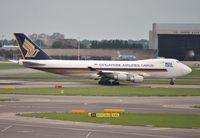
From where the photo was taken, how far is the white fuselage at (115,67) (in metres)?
74.5

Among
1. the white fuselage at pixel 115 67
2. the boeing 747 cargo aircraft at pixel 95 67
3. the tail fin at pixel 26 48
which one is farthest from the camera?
the tail fin at pixel 26 48

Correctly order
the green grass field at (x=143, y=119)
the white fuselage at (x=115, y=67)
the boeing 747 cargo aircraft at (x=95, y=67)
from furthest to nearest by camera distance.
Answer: the white fuselage at (x=115, y=67), the boeing 747 cargo aircraft at (x=95, y=67), the green grass field at (x=143, y=119)

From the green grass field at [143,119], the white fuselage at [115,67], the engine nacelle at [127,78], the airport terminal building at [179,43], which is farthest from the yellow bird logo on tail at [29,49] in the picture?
the airport terminal building at [179,43]

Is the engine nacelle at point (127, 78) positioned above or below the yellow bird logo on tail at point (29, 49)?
below

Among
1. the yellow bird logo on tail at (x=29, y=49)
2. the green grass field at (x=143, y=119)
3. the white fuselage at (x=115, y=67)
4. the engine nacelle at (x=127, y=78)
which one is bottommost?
the green grass field at (x=143, y=119)

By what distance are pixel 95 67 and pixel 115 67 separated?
278 centimetres

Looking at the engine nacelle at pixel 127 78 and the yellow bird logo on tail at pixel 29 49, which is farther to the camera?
the yellow bird logo on tail at pixel 29 49

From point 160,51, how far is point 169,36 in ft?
25.1

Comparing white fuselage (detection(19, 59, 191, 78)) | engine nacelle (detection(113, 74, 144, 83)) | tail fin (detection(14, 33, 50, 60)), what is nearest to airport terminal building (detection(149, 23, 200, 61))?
white fuselage (detection(19, 59, 191, 78))

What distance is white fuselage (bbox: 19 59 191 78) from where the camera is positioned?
244 ft

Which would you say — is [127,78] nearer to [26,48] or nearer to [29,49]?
[29,49]

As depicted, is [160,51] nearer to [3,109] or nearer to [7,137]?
[3,109]

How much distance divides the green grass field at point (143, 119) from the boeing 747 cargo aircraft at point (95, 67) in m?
34.9

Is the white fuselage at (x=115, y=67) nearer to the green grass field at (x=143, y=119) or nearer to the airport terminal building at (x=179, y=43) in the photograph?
the green grass field at (x=143, y=119)
